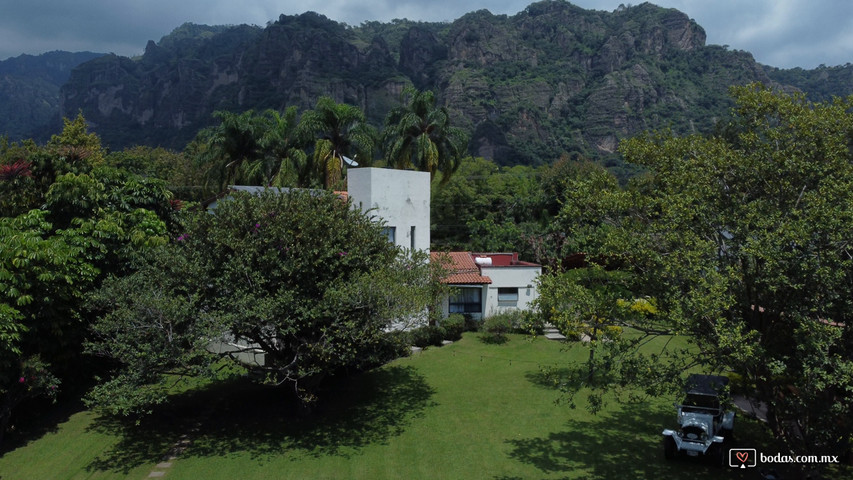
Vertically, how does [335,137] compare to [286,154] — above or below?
above

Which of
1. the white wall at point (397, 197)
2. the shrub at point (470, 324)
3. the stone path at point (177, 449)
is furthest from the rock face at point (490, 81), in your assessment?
the stone path at point (177, 449)

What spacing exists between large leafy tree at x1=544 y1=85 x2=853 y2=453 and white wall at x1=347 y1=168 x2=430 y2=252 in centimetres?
1276

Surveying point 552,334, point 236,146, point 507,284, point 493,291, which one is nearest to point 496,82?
point 236,146

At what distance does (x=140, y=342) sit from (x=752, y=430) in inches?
623

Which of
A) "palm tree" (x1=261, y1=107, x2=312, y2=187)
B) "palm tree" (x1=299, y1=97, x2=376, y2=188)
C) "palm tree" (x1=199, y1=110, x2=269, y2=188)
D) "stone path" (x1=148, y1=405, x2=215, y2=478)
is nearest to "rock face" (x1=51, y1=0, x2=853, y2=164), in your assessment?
"palm tree" (x1=261, y1=107, x2=312, y2=187)

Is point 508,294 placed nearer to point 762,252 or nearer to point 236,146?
point 762,252

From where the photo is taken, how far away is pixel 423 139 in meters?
34.7

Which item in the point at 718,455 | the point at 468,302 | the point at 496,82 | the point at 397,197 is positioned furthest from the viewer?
the point at 496,82

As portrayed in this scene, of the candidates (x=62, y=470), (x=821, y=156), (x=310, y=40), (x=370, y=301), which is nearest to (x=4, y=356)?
(x=62, y=470)

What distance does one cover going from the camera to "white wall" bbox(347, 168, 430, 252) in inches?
942

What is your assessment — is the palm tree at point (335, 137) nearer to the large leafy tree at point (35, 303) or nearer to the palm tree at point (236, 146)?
the palm tree at point (236, 146)

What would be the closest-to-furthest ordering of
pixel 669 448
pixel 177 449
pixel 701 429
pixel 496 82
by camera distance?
pixel 701 429, pixel 669 448, pixel 177 449, pixel 496 82

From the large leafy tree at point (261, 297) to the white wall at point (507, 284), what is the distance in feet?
40.8

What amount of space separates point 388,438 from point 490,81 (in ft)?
526
